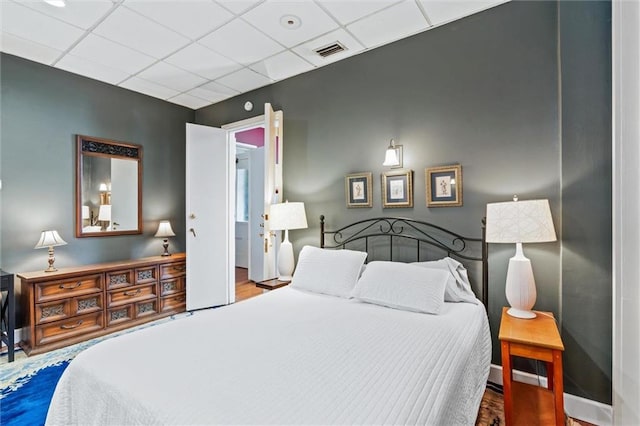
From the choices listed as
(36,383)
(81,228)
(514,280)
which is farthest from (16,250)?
(514,280)

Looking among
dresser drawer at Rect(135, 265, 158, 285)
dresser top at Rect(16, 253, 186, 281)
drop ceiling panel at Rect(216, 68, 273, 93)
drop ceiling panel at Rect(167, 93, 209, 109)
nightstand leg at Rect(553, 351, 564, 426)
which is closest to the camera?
nightstand leg at Rect(553, 351, 564, 426)

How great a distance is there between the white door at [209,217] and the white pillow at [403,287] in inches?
94.8

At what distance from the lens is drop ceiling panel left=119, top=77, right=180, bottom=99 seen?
3615 mm

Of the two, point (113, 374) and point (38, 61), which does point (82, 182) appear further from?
point (113, 374)

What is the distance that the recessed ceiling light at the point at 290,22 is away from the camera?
241 cm

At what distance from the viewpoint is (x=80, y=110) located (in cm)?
348

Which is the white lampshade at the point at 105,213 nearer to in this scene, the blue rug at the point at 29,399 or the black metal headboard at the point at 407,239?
the blue rug at the point at 29,399

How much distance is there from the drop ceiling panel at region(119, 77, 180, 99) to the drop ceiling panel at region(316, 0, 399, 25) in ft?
8.14

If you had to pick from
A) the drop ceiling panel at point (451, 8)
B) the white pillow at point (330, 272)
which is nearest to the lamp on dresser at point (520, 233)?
the white pillow at point (330, 272)

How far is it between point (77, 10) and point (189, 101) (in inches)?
76.4

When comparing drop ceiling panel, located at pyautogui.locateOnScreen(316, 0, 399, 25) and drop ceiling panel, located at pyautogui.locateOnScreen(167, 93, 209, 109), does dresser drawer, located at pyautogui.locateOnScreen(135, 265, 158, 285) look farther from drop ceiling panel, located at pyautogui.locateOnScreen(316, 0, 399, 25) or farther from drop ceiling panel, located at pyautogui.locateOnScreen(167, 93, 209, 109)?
drop ceiling panel, located at pyautogui.locateOnScreen(316, 0, 399, 25)

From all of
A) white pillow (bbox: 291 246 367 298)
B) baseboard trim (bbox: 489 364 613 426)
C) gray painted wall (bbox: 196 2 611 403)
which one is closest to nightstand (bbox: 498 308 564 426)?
baseboard trim (bbox: 489 364 613 426)

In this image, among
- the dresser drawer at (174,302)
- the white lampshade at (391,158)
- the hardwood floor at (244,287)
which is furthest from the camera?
the hardwood floor at (244,287)

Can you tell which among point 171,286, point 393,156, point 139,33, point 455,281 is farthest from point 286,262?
point 139,33
